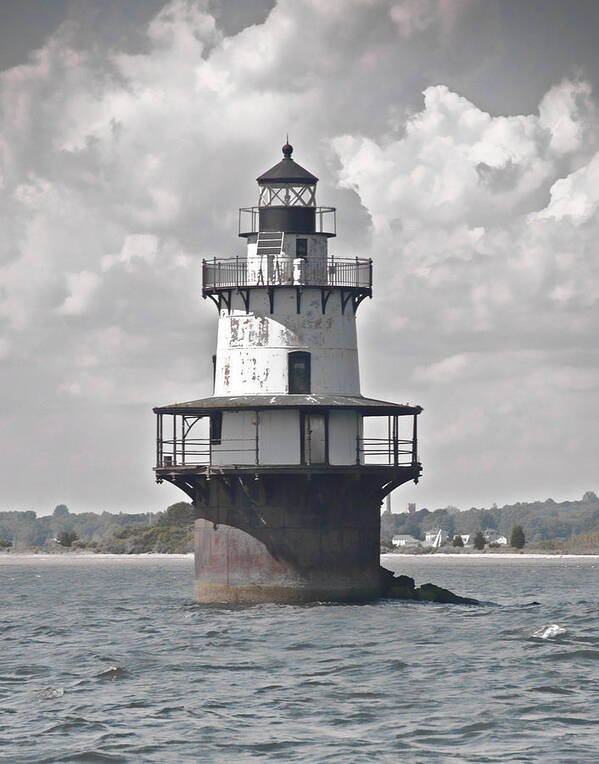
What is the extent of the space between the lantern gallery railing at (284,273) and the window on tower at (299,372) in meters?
2.35

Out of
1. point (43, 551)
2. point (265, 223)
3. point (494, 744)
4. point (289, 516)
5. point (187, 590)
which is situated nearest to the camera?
point (494, 744)

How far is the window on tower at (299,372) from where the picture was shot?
50.5m

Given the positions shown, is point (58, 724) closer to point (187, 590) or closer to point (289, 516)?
point (289, 516)

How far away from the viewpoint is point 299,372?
50.6m

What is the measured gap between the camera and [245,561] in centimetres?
4884

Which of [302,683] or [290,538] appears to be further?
[290,538]

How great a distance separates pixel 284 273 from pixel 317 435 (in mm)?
5502

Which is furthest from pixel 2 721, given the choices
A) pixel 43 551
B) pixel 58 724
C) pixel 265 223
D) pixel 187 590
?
pixel 43 551

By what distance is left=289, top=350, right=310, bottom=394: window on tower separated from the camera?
50.5 meters

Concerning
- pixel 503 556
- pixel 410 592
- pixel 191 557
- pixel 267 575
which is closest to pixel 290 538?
pixel 267 575

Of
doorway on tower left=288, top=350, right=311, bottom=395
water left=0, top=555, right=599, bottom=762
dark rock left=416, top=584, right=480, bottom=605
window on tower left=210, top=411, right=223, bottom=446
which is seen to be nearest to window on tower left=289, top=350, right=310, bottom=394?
doorway on tower left=288, top=350, right=311, bottom=395

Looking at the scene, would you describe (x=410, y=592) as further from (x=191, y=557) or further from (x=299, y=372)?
(x=191, y=557)

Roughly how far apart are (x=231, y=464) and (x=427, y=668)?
591 inches

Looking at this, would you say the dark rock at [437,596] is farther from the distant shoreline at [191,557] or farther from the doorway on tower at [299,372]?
the distant shoreline at [191,557]
